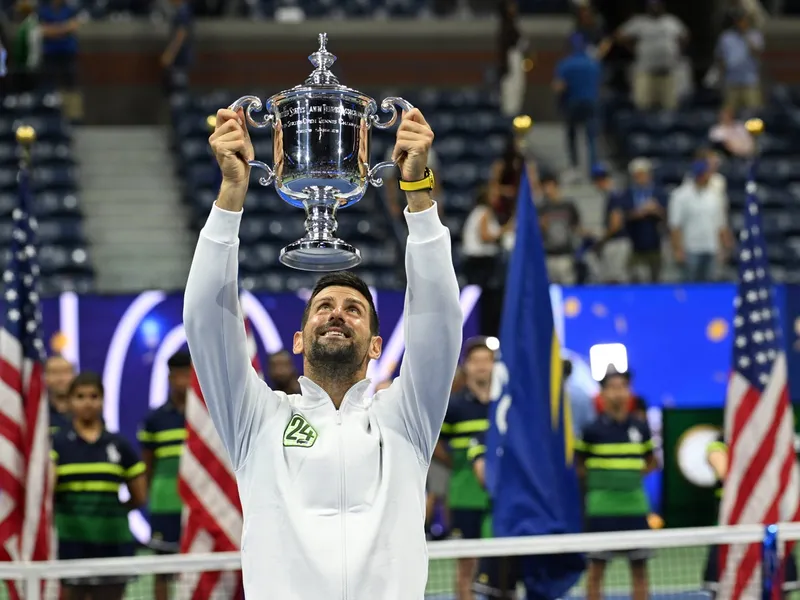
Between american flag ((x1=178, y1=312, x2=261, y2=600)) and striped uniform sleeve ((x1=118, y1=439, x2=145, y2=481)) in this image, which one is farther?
striped uniform sleeve ((x1=118, y1=439, x2=145, y2=481))

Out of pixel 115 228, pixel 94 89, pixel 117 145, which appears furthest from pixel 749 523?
pixel 94 89

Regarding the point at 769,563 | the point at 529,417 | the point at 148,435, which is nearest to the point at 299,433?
the point at 769,563

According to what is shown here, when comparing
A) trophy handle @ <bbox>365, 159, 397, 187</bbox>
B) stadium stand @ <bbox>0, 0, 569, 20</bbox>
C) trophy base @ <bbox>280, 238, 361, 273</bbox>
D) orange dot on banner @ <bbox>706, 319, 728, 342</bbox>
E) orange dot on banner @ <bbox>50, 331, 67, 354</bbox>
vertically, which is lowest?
trophy base @ <bbox>280, 238, 361, 273</bbox>

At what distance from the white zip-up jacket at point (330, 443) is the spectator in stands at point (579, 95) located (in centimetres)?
1233

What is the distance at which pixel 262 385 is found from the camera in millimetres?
4223

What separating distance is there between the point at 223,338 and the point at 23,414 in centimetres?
430

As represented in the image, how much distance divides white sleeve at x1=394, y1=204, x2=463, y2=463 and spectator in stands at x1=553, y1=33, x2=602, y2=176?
40.4 feet

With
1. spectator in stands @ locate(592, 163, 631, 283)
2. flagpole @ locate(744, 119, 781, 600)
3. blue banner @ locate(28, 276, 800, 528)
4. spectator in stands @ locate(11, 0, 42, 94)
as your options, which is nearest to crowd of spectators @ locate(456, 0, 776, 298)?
spectator in stands @ locate(592, 163, 631, 283)

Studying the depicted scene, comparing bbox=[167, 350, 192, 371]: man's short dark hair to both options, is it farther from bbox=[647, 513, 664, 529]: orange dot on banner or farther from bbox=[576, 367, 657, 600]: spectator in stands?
bbox=[647, 513, 664, 529]: orange dot on banner

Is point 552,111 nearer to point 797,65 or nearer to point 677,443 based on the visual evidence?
point 797,65

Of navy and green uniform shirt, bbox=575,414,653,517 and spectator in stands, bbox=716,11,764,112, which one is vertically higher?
spectator in stands, bbox=716,11,764,112

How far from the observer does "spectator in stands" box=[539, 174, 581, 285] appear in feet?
41.4

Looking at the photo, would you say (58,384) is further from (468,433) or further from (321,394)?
(321,394)

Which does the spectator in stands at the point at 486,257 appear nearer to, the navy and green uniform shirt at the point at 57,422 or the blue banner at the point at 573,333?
the blue banner at the point at 573,333
